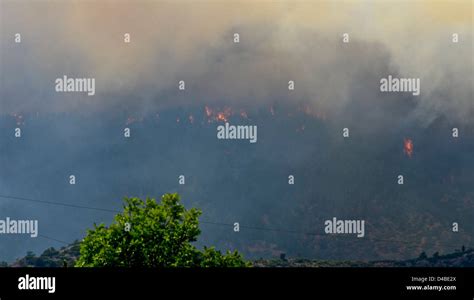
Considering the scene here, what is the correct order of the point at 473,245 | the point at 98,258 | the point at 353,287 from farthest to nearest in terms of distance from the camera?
1. the point at 473,245
2. the point at 98,258
3. the point at 353,287

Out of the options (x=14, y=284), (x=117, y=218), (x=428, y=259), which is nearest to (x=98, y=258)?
(x=117, y=218)

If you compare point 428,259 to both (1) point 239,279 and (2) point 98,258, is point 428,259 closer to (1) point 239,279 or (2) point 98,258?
(2) point 98,258

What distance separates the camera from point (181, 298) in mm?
40094

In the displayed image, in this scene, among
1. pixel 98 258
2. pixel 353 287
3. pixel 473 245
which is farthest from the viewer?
pixel 473 245

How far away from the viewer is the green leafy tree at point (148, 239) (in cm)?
7188

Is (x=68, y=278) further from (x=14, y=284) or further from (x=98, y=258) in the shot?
(x=98, y=258)

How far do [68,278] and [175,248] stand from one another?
120 feet

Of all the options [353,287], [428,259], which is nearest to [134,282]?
[353,287]

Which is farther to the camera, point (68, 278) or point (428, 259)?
point (428, 259)

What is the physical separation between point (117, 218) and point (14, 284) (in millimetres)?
34908

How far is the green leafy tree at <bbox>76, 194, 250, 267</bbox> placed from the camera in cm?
7188

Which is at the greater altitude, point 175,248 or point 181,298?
point 175,248

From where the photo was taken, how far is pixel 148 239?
74375 millimetres

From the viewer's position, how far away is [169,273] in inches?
1604
